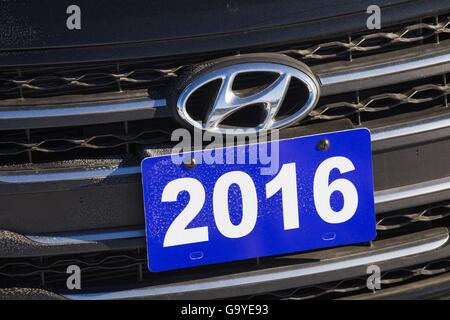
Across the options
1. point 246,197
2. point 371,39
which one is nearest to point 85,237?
point 246,197

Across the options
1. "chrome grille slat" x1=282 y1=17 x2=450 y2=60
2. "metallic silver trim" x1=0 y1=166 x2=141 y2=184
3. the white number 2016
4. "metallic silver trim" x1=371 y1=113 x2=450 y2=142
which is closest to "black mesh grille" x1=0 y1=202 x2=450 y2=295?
the white number 2016

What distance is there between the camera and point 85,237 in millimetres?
2660

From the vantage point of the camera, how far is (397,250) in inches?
113

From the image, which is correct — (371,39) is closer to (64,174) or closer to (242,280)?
(242,280)

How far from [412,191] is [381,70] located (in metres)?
0.36

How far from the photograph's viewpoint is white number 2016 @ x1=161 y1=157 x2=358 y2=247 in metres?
2.61

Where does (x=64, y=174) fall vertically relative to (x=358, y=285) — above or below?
above

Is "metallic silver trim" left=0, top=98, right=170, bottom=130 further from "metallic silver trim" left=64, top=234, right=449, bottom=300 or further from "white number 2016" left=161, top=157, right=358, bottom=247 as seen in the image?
"metallic silver trim" left=64, top=234, right=449, bottom=300

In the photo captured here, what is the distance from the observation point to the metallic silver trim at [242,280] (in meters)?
2.73

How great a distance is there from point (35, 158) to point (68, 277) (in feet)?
1.14

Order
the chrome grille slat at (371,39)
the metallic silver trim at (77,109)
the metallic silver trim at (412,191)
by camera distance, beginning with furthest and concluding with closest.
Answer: the metallic silver trim at (412,191)
the chrome grille slat at (371,39)
the metallic silver trim at (77,109)

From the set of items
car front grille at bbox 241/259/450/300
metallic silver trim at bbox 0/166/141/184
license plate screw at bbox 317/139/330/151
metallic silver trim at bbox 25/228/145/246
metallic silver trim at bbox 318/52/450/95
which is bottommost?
car front grille at bbox 241/259/450/300

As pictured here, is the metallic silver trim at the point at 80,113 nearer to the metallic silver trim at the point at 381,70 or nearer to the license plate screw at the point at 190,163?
the license plate screw at the point at 190,163

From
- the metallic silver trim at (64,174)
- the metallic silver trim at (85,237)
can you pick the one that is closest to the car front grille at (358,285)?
the metallic silver trim at (85,237)
